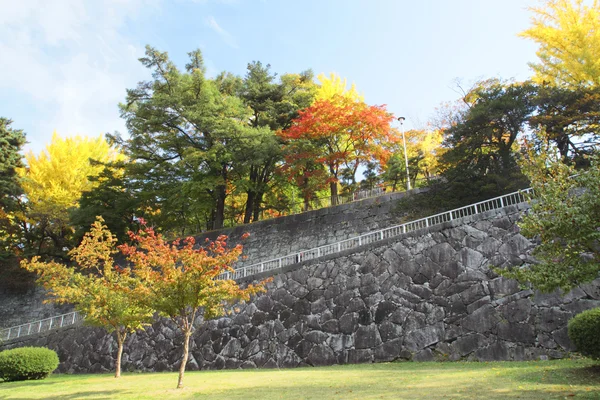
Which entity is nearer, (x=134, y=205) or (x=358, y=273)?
(x=358, y=273)

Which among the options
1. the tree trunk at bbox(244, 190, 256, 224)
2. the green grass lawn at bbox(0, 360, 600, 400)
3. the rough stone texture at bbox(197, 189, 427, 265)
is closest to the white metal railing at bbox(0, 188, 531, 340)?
the rough stone texture at bbox(197, 189, 427, 265)

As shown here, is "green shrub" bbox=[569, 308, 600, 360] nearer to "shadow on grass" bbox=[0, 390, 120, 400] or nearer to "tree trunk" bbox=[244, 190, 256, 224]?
"shadow on grass" bbox=[0, 390, 120, 400]

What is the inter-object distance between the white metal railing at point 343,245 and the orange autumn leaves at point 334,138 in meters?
5.65

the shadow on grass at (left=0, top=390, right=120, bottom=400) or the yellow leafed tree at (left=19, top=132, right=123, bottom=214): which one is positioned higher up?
the yellow leafed tree at (left=19, top=132, right=123, bottom=214)

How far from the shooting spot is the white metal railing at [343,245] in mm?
12766

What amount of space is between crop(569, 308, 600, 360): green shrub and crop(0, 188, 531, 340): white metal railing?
3.64 meters

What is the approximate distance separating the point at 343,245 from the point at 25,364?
1080 centimetres

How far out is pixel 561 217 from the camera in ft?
20.4

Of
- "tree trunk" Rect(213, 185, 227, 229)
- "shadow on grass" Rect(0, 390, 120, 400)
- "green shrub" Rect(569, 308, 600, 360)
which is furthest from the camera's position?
"tree trunk" Rect(213, 185, 227, 229)

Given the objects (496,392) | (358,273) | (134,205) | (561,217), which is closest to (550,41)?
(358,273)

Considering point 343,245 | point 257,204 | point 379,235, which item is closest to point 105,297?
point 343,245

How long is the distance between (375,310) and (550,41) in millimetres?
15833

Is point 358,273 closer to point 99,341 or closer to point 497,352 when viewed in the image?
point 497,352

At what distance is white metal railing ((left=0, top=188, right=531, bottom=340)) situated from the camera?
12.8 m
